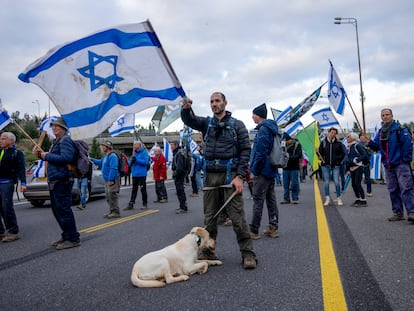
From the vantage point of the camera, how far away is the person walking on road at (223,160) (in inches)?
173

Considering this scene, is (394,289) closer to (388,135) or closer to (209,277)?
(209,277)

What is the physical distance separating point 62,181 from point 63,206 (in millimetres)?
398

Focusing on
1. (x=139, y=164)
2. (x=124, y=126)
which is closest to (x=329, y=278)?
(x=139, y=164)

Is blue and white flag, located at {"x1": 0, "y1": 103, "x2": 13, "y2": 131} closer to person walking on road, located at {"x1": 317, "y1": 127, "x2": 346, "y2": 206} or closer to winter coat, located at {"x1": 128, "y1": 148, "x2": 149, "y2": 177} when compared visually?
winter coat, located at {"x1": 128, "y1": 148, "x2": 149, "y2": 177}

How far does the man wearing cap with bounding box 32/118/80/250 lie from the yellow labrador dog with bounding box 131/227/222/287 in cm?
239

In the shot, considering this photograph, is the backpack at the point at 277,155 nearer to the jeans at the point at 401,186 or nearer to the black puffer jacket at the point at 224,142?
the black puffer jacket at the point at 224,142

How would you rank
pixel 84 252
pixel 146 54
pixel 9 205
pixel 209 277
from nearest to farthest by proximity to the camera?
pixel 209 277, pixel 146 54, pixel 84 252, pixel 9 205

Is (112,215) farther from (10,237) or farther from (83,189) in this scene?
(10,237)

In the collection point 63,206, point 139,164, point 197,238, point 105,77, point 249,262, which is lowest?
point 249,262

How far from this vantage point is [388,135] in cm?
712

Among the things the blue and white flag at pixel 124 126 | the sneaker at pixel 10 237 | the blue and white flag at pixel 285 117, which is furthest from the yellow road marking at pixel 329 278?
the blue and white flag at pixel 124 126

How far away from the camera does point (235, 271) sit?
4125 millimetres

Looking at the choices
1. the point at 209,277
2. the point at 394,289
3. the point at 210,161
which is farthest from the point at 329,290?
the point at 210,161

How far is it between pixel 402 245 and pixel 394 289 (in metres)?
1.94
